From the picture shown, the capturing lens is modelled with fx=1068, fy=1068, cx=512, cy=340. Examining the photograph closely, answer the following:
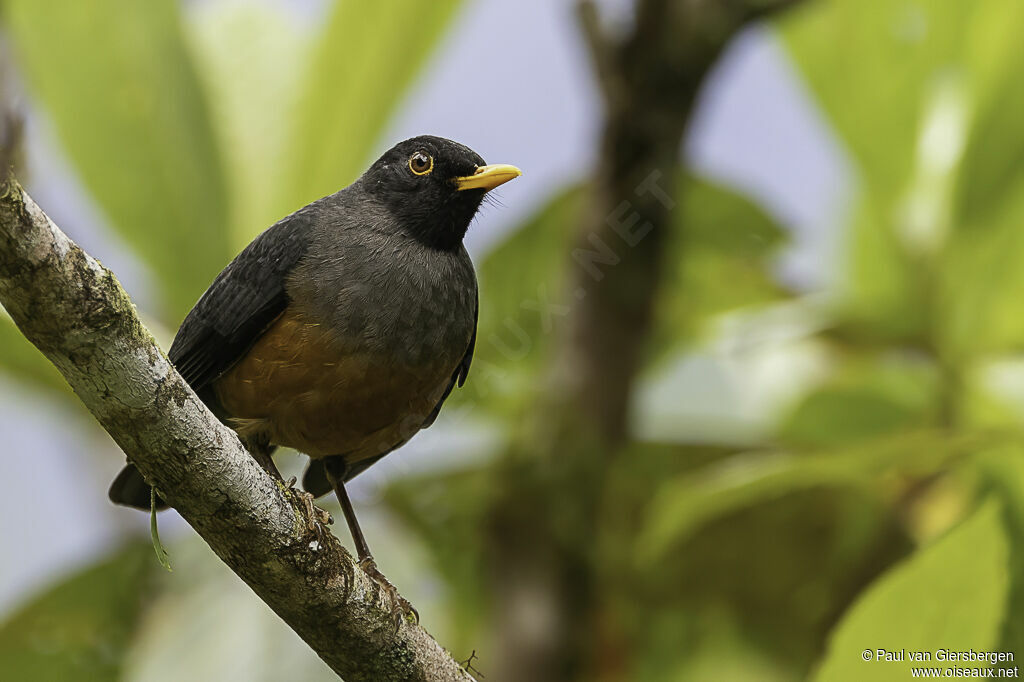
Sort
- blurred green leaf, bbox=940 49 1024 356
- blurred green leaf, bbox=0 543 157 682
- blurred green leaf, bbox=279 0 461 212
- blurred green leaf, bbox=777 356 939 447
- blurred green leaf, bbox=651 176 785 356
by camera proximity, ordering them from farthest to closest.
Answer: blurred green leaf, bbox=651 176 785 356 → blurred green leaf, bbox=777 356 939 447 → blurred green leaf, bbox=940 49 1024 356 → blurred green leaf, bbox=0 543 157 682 → blurred green leaf, bbox=279 0 461 212

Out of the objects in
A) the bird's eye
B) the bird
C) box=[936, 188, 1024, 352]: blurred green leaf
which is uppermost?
the bird's eye

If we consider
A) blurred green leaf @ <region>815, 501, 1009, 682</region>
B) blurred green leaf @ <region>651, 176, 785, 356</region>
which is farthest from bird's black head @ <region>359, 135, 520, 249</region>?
blurred green leaf @ <region>651, 176, 785, 356</region>

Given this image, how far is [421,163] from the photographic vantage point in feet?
7.09

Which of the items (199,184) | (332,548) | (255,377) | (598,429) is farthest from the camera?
(598,429)

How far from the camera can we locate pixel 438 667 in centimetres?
194

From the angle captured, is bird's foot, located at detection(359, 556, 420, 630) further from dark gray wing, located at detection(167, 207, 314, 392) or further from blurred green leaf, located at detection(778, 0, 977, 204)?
blurred green leaf, located at detection(778, 0, 977, 204)

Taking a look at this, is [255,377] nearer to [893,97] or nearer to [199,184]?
[199,184]

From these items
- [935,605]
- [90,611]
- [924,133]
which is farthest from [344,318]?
[924,133]

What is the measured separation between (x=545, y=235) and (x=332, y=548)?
272 cm

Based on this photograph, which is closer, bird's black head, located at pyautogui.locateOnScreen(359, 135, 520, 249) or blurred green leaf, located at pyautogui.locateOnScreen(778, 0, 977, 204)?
bird's black head, located at pyautogui.locateOnScreen(359, 135, 520, 249)

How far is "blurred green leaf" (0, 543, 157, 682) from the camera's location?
328cm

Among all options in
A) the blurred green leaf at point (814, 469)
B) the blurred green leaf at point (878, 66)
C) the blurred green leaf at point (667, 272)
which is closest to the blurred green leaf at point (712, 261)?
the blurred green leaf at point (667, 272)

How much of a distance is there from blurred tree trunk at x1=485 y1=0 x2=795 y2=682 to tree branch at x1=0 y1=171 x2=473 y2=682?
1.78 m

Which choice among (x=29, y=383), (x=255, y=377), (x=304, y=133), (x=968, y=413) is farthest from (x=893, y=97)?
(x=29, y=383)
